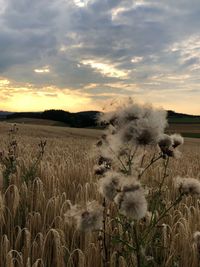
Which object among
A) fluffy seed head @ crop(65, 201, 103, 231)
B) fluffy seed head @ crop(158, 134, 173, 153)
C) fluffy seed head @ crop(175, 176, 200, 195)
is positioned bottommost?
fluffy seed head @ crop(65, 201, 103, 231)

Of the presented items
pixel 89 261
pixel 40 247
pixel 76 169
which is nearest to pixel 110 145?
pixel 89 261

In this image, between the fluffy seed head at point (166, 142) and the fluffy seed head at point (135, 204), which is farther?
the fluffy seed head at point (166, 142)

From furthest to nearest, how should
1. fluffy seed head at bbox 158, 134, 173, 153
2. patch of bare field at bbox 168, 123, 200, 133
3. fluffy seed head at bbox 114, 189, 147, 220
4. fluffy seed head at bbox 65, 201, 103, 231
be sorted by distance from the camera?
patch of bare field at bbox 168, 123, 200, 133 → fluffy seed head at bbox 158, 134, 173, 153 → fluffy seed head at bbox 65, 201, 103, 231 → fluffy seed head at bbox 114, 189, 147, 220

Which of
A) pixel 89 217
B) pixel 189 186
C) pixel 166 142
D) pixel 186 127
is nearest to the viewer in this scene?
pixel 89 217

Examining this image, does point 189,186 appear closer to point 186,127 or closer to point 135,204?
point 135,204

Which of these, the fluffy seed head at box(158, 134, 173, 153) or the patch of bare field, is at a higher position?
the fluffy seed head at box(158, 134, 173, 153)

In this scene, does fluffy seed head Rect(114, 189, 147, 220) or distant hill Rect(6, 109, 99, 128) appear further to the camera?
distant hill Rect(6, 109, 99, 128)

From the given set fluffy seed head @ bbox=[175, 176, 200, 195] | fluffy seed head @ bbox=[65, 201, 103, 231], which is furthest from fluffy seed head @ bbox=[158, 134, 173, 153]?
fluffy seed head @ bbox=[65, 201, 103, 231]

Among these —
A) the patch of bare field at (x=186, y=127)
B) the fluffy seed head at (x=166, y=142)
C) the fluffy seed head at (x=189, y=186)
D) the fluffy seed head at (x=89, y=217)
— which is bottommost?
the patch of bare field at (x=186, y=127)

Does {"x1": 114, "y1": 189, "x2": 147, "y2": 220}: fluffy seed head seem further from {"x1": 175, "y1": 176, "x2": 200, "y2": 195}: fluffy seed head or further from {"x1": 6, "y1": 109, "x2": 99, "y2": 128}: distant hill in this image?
{"x1": 6, "y1": 109, "x2": 99, "y2": 128}: distant hill

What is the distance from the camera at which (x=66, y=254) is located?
11.2 feet

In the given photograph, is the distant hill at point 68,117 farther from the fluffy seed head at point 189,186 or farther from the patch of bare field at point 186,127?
the fluffy seed head at point 189,186

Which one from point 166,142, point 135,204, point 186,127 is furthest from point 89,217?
point 186,127

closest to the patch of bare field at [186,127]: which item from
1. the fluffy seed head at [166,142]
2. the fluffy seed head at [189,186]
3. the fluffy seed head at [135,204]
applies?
the fluffy seed head at [189,186]
